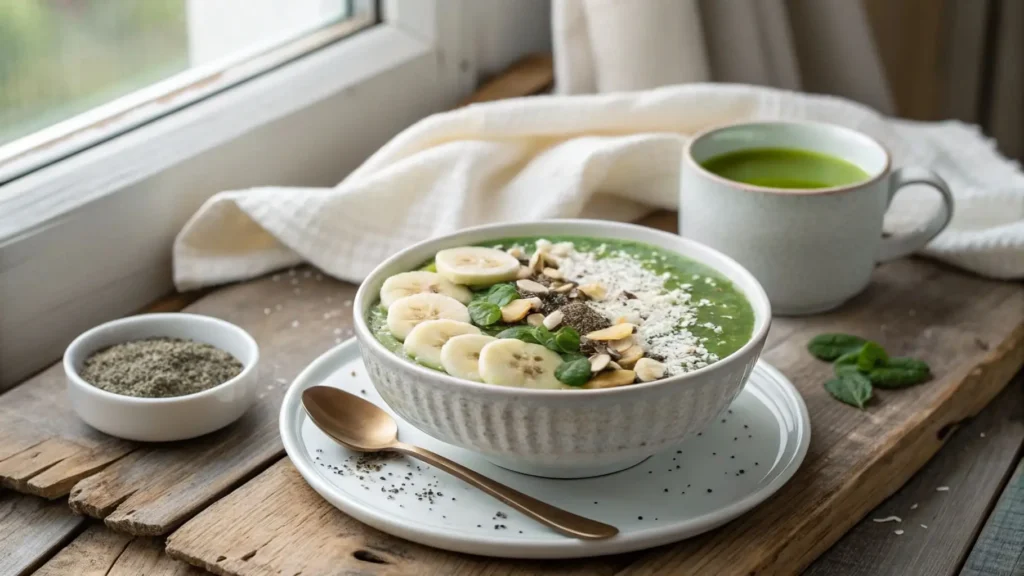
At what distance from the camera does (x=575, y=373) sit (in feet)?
2.68

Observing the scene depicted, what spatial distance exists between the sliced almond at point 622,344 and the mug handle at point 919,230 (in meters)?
0.47

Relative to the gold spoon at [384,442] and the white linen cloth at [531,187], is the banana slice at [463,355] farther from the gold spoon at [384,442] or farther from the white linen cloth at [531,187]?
the white linen cloth at [531,187]

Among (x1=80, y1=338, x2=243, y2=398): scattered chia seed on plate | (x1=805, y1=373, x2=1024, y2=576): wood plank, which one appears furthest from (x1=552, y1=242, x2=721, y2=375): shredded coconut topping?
(x1=80, y1=338, x2=243, y2=398): scattered chia seed on plate

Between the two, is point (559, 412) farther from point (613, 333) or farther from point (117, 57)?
point (117, 57)

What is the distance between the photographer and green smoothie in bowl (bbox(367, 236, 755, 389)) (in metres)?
0.83

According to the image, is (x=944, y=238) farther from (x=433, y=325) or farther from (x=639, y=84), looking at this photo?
(x=433, y=325)

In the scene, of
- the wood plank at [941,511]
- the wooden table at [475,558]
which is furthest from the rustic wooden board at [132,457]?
the wood plank at [941,511]

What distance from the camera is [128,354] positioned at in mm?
1005

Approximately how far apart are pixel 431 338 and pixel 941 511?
0.47 m

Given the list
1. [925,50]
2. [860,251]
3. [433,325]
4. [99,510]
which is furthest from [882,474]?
[925,50]

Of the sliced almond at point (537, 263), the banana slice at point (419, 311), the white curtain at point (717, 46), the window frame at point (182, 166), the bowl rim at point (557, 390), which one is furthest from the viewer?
the white curtain at point (717, 46)

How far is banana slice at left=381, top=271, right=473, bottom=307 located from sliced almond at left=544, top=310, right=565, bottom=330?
8 centimetres

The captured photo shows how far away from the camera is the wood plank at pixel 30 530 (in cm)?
85

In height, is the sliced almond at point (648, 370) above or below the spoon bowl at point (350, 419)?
above
